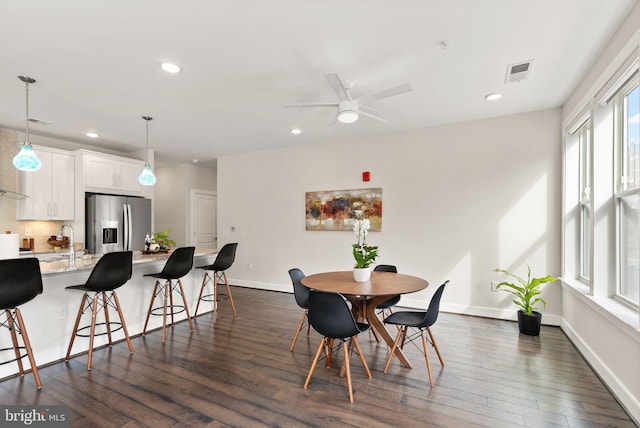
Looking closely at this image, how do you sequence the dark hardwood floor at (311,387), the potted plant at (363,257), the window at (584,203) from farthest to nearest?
the window at (584,203) < the potted plant at (363,257) < the dark hardwood floor at (311,387)

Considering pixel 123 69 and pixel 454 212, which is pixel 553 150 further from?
pixel 123 69

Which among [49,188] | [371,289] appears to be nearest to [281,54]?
[371,289]

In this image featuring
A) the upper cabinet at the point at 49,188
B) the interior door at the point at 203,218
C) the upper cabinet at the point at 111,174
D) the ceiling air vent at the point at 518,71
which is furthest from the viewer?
the interior door at the point at 203,218

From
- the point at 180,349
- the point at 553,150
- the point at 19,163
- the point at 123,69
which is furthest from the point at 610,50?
the point at 19,163

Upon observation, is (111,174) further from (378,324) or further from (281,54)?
(378,324)

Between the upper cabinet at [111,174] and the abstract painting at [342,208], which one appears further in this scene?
the upper cabinet at [111,174]

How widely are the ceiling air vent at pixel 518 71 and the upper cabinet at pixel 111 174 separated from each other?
592cm

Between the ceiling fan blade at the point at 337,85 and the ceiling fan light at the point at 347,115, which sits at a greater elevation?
the ceiling fan blade at the point at 337,85

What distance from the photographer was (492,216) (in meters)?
4.38

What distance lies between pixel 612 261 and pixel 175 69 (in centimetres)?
429

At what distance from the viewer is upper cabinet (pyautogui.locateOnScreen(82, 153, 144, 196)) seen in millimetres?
5293

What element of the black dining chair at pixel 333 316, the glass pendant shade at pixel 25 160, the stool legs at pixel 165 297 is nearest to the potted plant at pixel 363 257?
the black dining chair at pixel 333 316

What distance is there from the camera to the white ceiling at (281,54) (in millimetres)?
2170

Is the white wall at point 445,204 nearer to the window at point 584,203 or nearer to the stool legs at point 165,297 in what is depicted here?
the window at point 584,203
